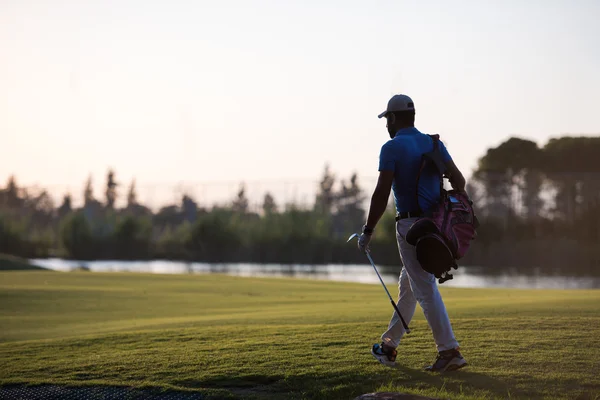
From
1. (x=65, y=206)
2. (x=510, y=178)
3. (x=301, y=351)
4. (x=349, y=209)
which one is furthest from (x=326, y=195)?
(x=301, y=351)

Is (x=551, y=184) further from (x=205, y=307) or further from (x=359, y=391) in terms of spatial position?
(x=359, y=391)

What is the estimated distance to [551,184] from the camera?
108 meters

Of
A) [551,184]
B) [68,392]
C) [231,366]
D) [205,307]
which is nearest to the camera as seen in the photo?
[68,392]

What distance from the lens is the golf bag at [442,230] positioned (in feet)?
30.7

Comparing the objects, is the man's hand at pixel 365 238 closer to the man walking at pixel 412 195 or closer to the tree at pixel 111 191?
the man walking at pixel 412 195

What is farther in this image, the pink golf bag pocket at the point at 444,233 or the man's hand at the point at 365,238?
the man's hand at the point at 365,238

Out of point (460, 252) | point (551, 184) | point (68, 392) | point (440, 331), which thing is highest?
point (551, 184)

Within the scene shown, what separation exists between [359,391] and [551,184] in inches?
4071

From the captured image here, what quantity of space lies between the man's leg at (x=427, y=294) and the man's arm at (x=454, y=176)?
24.6 inches

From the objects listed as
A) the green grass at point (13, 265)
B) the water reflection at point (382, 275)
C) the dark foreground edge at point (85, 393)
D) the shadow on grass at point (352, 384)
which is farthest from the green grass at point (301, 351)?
the water reflection at point (382, 275)

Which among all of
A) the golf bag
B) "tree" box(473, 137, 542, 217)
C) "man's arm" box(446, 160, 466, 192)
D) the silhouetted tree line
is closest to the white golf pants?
the golf bag

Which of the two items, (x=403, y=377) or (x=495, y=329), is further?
(x=495, y=329)

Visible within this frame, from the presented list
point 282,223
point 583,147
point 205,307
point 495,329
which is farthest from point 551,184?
point 495,329

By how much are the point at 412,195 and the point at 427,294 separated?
110cm
